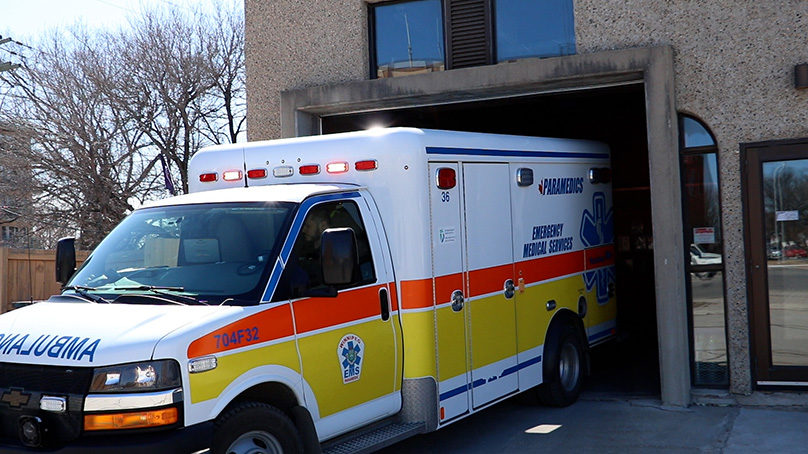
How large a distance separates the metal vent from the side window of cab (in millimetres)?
3914

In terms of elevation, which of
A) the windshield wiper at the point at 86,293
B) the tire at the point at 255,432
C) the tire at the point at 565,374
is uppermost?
the windshield wiper at the point at 86,293

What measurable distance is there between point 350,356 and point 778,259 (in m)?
→ 4.64

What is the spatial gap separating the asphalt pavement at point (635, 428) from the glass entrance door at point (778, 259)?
1.18 ft

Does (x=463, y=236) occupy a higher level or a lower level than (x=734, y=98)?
lower

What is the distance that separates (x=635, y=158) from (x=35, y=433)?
11.5 metres

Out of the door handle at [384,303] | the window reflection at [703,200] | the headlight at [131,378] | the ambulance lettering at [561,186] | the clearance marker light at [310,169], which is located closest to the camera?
the headlight at [131,378]

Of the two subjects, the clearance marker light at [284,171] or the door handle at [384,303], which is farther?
the clearance marker light at [284,171]

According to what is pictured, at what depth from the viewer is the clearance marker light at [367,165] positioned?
6.77m

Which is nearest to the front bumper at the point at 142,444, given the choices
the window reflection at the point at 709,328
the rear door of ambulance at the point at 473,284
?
the rear door of ambulance at the point at 473,284

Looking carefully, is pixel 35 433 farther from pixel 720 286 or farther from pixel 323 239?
pixel 720 286

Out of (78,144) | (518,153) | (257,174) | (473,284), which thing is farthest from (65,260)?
(78,144)

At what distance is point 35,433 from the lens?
16.0 feet

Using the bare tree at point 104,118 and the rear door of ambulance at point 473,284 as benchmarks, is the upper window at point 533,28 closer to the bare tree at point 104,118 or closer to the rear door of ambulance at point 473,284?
the rear door of ambulance at point 473,284

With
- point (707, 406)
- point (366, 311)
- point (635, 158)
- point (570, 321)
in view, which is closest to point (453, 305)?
point (366, 311)
